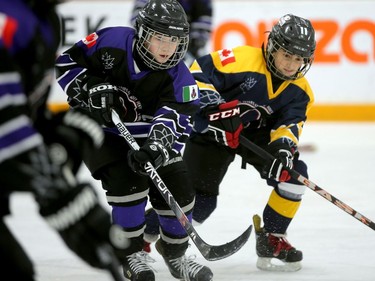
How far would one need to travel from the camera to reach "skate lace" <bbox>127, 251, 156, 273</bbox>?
9.36 ft

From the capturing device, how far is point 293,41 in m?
3.13

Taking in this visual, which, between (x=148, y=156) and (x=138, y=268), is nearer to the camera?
(x=148, y=156)

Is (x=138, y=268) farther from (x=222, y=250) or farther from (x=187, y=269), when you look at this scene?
(x=222, y=250)

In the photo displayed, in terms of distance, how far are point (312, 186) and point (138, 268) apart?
0.75m

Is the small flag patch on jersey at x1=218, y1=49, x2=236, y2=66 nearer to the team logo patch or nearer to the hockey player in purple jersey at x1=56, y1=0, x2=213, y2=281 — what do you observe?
the hockey player in purple jersey at x1=56, y1=0, x2=213, y2=281

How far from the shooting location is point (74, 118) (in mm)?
1879

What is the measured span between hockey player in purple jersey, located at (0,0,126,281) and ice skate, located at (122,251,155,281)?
3.74 ft

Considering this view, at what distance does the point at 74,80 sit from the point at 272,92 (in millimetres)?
810

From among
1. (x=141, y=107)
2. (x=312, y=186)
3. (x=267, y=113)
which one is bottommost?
(x=312, y=186)

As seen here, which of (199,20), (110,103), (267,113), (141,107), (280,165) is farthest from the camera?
(199,20)

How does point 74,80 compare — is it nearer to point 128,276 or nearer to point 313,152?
point 128,276

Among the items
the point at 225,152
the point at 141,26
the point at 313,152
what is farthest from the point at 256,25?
the point at 141,26

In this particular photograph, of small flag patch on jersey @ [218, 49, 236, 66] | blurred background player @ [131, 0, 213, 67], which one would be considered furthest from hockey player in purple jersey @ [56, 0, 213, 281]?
blurred background player @ [131, 0, 213, 67]

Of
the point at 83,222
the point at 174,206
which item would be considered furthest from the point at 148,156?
the point at 83,222
